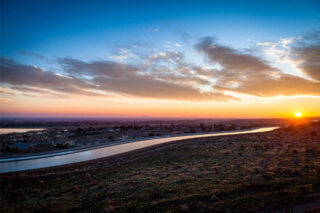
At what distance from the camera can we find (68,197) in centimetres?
1071

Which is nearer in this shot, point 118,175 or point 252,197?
point 252,197

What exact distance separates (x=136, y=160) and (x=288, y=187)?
1544 centimetres

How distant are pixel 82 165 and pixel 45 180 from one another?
4.82 m

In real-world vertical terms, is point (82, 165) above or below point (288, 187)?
below

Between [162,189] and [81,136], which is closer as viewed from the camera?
[162,189]

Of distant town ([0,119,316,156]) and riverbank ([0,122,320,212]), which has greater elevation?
riverbank ([0,122,320,212])

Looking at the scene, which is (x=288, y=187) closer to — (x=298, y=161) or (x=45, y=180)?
(x=298, y=161)

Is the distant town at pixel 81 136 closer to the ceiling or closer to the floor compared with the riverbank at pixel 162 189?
closer to the floor

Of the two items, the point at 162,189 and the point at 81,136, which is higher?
the point at 162,189

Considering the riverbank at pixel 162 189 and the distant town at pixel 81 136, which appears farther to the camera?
the distant town at pixel 81 136

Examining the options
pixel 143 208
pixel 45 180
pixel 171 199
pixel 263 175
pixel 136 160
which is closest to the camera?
pixel 143 208

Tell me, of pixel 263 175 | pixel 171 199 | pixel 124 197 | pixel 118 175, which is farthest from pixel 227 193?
pixel 118 175

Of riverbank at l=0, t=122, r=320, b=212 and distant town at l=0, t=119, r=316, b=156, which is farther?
distant town at l=0, t=119, r=316, b=156

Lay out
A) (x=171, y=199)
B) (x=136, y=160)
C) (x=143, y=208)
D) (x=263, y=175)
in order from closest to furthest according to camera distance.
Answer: (x=143, y=208) → (x=171, y=199) → (x=263, y=175) → (x=136, y=160)
